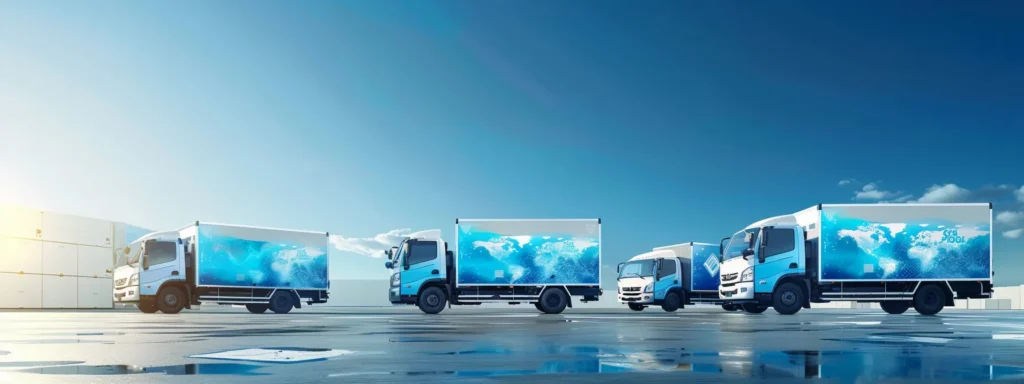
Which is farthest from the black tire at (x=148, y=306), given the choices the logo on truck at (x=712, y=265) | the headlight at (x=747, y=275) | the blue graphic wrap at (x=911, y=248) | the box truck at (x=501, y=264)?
the blue graphic wrap at (x=911, y=248)

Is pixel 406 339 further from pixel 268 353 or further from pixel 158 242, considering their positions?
pixel 158 242

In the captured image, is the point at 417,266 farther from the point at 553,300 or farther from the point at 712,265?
the point at 712,265

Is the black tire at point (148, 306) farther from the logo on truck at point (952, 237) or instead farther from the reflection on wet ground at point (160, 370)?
the logo on truck at point (952, 237)

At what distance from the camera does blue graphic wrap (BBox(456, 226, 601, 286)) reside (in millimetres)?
28156

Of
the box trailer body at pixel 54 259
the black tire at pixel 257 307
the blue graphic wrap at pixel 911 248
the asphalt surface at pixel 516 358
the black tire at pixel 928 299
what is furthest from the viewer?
the box trailer body at pixel 54 259

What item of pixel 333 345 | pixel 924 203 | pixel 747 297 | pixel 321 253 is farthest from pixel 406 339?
pixel 321 253

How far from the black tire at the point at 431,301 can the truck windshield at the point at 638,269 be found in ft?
27.4

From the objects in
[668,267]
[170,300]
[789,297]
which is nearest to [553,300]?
[668,267]

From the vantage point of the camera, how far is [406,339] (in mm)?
11758

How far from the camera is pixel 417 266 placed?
27.7 metres

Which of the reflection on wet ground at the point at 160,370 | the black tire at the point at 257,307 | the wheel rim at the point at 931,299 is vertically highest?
the reflection on wet ground at the point at 160,370

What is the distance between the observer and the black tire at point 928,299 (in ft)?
82.7

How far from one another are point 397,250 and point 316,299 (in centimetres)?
504

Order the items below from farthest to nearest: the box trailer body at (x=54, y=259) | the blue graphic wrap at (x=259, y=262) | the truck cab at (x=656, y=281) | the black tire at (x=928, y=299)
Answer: the box trailer body at (x=54, y=259) → the truck cab at (x=656, y=281) → the blue graphic wrap at (x=259, y=262) → the black tire at (x=928, y=299)
